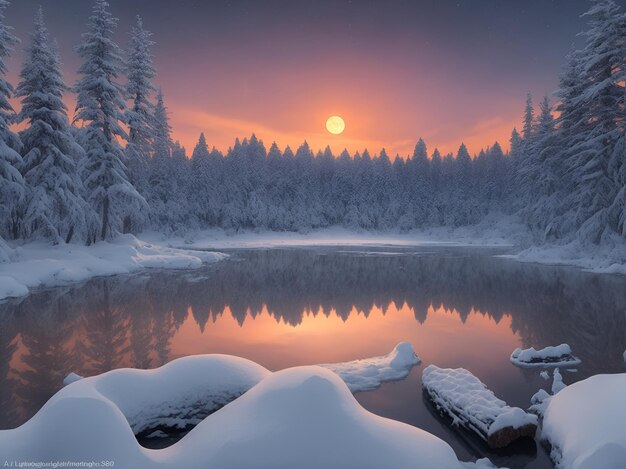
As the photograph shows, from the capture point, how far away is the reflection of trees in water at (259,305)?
399 inches

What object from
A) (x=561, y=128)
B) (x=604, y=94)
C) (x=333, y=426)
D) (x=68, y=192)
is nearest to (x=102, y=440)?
(x=333, y=426)

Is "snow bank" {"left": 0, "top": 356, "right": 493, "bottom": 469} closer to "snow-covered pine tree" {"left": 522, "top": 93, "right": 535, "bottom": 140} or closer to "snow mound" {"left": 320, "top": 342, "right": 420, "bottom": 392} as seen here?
"snow mound" {"left": 320, "top": 342, "right": 420, "bottom": 392}

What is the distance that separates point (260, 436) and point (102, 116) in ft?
101

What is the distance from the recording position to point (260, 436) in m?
4.57

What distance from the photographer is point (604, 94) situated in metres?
29.2

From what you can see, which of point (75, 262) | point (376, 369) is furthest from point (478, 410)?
point (75, 262)

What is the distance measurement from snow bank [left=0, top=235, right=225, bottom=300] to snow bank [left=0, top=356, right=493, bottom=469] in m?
15.6

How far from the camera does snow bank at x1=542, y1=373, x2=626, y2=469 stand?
462 cm

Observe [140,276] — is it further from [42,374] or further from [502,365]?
[502,365]

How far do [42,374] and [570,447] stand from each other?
10.4m

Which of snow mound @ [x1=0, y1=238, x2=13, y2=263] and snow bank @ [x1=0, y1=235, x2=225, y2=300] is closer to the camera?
snow bank @ [x1=0, y1=235, x2=225, y2=300]

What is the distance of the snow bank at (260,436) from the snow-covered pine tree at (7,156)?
22025mm

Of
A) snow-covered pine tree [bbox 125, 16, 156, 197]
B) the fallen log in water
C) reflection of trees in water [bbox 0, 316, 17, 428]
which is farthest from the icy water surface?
snow-covered pine tree [bbox 125, 16, 156, 197]

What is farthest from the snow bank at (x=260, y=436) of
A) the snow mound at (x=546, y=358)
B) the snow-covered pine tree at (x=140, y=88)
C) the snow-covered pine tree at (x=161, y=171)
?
the snow-covered pine tree at (x=161, y=171)
